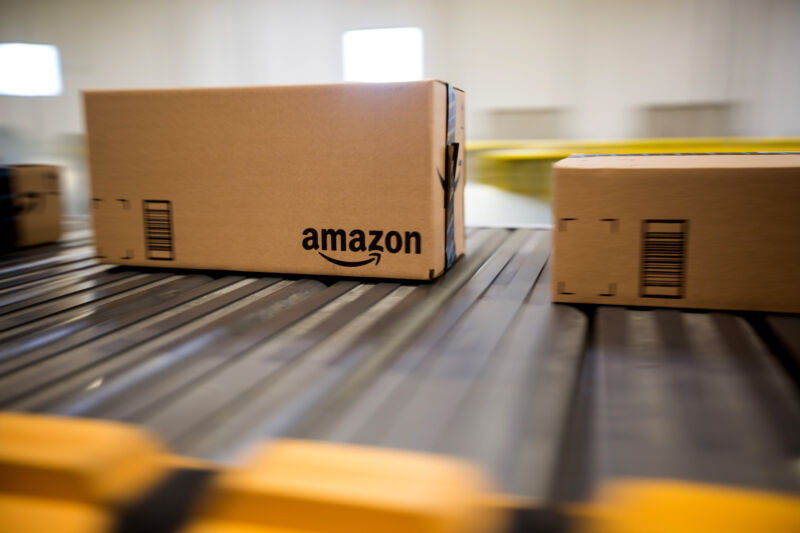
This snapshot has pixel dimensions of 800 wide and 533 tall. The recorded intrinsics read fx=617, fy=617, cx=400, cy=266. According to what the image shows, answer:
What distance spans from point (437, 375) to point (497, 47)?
401cm

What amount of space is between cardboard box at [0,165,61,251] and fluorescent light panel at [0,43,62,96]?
3.93m

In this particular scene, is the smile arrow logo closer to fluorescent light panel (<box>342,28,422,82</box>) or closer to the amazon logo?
the amazon logo

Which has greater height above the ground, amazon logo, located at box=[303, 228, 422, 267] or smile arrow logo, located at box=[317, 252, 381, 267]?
amazon logo, located at box=[303, 228, 422, 267]

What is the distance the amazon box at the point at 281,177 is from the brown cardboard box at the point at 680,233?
1.23ft

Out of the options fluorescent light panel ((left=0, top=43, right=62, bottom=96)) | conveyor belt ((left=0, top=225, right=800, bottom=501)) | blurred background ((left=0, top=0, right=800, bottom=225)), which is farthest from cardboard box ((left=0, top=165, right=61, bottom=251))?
fluorescent light panel ((left=0, top=43, right=62, bottom=96))

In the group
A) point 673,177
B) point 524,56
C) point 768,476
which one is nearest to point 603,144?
point 524,56

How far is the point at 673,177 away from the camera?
4.18ft

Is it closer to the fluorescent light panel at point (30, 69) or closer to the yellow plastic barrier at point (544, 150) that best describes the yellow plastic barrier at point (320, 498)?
the yellow plastic barrier at point (544, 150)

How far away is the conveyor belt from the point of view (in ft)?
2.40

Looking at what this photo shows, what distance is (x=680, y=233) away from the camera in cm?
129

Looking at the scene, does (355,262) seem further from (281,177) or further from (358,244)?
(281,177)

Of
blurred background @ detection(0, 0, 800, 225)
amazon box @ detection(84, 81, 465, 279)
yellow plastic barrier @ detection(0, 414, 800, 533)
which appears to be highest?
blurred background @ detection(0, 0, 800, 225)

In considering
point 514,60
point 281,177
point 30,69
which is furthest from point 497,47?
point 30,69

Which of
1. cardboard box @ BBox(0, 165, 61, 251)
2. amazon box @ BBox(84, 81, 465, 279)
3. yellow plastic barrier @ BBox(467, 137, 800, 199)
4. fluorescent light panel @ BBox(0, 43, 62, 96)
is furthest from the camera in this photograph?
fluorescent light panel @ BBox(0, 43, 62, 96)
